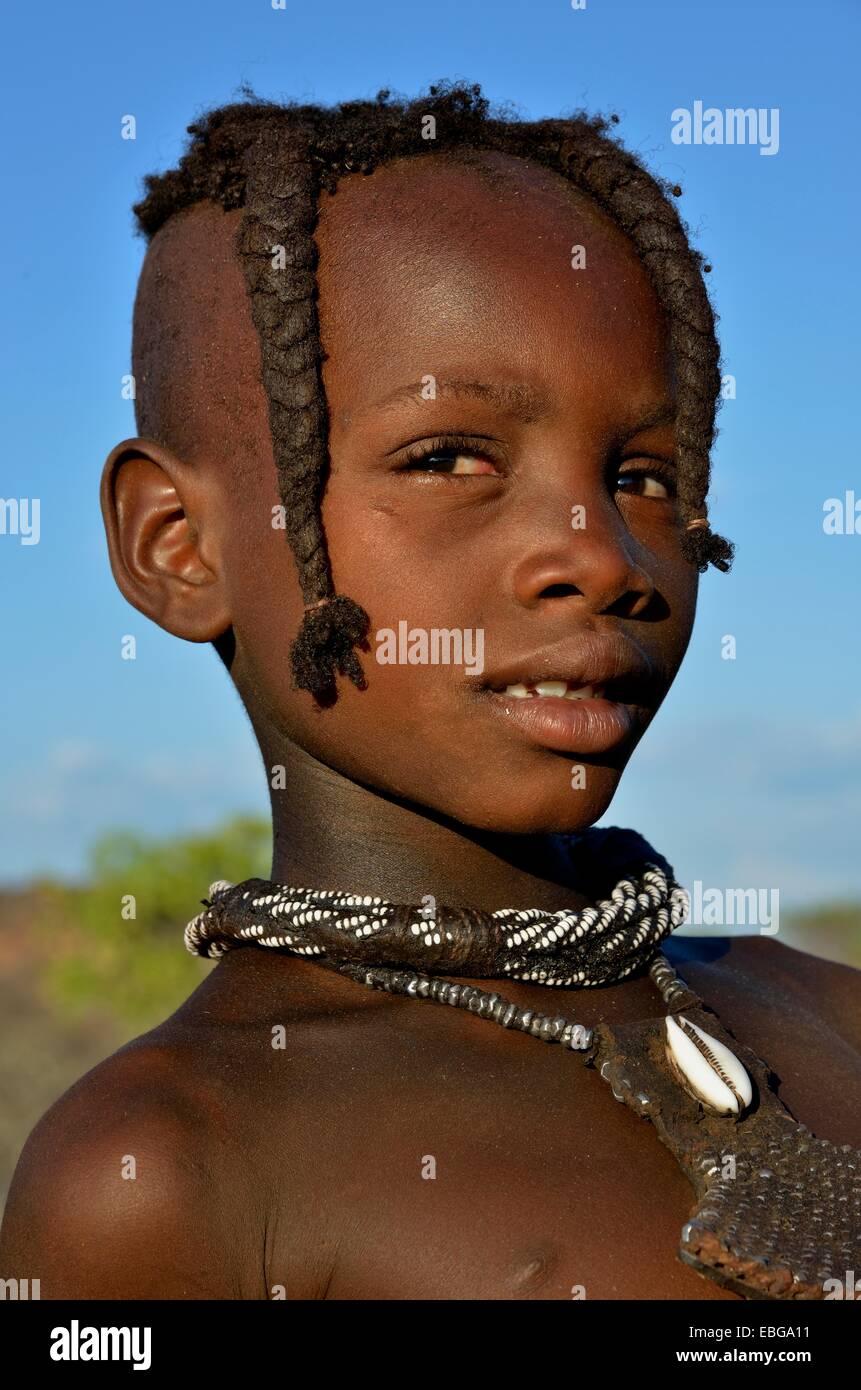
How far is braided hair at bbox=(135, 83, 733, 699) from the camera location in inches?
110

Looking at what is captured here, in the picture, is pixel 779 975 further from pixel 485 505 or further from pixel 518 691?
pixel 485 505

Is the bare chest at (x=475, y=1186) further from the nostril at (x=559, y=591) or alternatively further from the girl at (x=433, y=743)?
the nostril at (x=559, y=591)

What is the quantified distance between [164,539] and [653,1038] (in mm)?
1349

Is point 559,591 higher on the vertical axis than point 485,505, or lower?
lower

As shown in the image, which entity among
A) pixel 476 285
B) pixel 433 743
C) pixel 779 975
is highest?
pixel 476 285

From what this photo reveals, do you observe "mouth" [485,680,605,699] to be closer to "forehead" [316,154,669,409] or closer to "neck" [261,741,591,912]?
"neck" [261,741,591,912]

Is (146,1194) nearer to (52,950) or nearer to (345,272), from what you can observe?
(345,272)

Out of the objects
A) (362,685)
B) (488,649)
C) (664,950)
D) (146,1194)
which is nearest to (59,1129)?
(146,1194)

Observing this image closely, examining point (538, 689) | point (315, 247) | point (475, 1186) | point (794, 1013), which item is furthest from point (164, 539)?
point (794, 1013)

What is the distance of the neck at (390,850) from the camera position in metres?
2.96

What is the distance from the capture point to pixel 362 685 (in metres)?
2.79

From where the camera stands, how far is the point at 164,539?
314 centimetres

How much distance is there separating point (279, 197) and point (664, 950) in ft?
5.92
